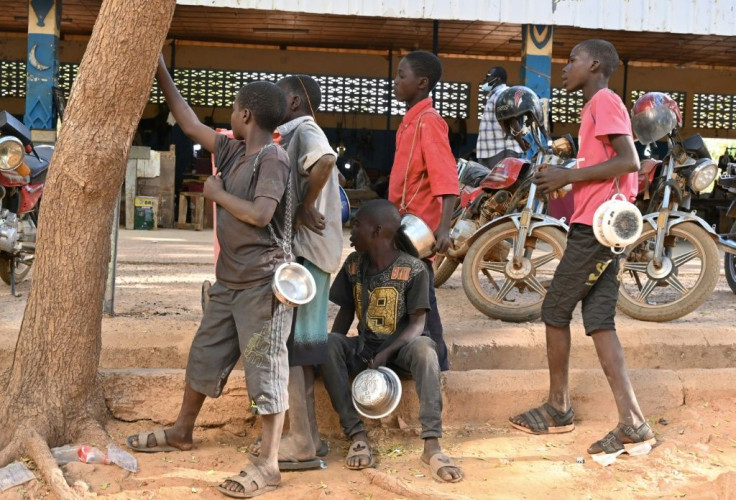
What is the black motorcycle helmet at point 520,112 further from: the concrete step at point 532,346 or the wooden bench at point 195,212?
the wooden bench at point 195,212

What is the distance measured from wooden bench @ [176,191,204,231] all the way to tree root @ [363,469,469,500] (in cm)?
1152

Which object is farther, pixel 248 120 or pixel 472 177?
pixel 472 177

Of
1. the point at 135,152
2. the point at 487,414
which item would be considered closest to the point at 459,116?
the point at 135,152

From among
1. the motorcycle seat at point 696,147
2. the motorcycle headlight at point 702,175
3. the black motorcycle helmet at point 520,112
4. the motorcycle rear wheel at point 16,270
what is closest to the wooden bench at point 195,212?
the motorcycle rear wheel at point 16,270

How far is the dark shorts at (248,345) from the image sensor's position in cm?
326

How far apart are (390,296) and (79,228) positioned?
137 centimetres

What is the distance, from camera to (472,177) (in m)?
6.59

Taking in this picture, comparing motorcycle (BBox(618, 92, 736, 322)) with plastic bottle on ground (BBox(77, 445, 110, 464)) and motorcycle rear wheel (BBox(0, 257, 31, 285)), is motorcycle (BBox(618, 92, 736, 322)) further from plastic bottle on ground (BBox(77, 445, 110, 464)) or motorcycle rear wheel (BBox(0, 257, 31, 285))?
motorcycle rear wheel (BBox(0, 257, 31, 285))

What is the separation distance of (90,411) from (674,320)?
153 inches

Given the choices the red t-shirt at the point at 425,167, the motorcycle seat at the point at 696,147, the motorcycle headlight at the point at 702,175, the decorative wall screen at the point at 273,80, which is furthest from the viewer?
the decorative wall screen at the point at 273,80

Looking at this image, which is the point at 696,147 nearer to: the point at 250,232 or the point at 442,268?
the point at 442,268

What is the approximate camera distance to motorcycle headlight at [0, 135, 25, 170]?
17.9ft

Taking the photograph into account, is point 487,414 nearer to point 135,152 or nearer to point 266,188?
point 266,188

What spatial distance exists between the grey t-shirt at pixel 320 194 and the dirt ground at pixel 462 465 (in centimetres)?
90
